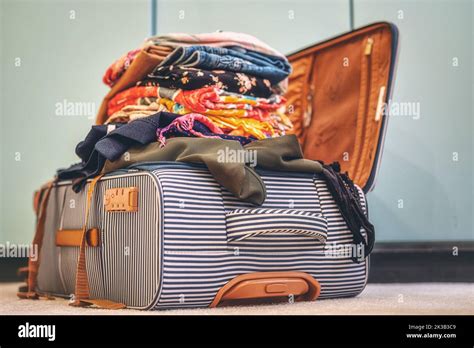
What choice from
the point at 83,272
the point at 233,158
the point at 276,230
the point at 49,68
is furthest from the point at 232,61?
the point at 49,68

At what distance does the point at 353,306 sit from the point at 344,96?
732 mm

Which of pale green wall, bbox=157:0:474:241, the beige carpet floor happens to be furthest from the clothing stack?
pale green wall, bbox=157:0:474:241

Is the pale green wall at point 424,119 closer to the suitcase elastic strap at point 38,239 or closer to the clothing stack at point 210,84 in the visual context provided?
the clothing stack at point 210,84

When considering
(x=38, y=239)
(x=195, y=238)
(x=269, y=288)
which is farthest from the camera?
(x=38, y=239)

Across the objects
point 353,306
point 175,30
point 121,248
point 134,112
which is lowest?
point 353,306

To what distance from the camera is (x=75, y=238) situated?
1.44 meters

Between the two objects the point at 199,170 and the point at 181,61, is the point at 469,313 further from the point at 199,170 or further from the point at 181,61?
the point at 181,61

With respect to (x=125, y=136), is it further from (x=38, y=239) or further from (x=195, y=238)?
(x=38, y=239)

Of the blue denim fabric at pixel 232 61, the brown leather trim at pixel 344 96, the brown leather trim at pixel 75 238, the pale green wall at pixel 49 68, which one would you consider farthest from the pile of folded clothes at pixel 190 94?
the pale green wall at pixel 49 68

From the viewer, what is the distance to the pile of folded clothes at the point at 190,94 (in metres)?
1.42

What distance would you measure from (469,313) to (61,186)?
0.92 m

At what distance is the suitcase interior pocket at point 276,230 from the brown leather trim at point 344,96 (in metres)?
0.33

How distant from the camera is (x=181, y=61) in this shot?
59.3 inches
